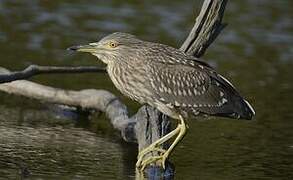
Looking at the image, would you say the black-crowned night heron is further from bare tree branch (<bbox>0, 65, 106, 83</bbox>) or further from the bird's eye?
bare tree branch (<bbox>0, 65, 106, 83</bbox>)

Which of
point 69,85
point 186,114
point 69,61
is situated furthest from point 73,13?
point 186,114

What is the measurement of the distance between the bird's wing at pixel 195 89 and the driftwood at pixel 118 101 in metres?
0.50

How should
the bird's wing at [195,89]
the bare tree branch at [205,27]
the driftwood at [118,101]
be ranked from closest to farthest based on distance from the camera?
the bird's wing at [195,89], the driftwood at [118,101], the bare tree branch at [205,27]

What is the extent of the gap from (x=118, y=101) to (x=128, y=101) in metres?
1.29

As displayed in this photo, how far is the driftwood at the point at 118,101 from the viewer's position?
984 cm

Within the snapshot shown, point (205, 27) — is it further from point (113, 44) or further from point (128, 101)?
point (128, 101)

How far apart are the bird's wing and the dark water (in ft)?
2.17

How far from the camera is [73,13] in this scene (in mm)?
17438

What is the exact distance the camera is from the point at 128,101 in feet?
42.4

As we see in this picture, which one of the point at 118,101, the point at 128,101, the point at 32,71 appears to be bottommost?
the point at 128,101

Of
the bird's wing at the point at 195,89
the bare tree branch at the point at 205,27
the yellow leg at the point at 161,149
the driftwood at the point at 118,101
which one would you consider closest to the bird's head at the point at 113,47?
the bird's wing at the point at 195,89

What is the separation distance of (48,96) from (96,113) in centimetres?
68

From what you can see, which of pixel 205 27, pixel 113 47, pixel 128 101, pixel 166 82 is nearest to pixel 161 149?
pixel 166 82

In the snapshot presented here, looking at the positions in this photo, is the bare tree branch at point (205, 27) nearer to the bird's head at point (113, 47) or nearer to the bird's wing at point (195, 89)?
the bird's wing at point (195, 89)
